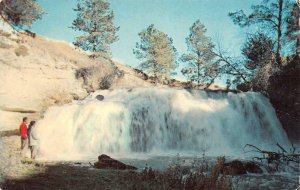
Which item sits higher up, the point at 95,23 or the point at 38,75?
the point at 95,23

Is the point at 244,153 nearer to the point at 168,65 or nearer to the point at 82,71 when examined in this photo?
the point at 82,71

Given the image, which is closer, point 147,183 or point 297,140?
point 147,183

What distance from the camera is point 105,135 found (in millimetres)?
15609

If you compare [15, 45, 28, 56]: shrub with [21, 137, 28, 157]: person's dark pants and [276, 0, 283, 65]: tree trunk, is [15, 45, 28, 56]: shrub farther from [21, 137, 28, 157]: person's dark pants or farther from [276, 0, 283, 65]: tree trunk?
[276, 0, 283, 65]: tree trunk

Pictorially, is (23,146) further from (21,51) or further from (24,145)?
(21,51)

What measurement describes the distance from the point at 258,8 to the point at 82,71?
30.7 feet

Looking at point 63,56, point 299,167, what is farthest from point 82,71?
point 299,167

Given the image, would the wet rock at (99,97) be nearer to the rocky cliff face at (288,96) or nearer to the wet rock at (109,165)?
the rocky cliff face at (288,96)

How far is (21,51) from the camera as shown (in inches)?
687

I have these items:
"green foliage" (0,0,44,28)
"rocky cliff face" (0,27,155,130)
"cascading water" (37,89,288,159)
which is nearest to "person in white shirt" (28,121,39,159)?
"cascading water" (37,89,288,159)

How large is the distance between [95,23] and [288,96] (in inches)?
376

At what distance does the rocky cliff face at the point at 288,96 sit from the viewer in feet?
62.1

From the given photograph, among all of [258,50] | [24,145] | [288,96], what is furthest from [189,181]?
[258,50]

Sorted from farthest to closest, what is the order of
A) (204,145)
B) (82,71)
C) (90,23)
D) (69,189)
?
(82,71) → (204,145) → (90,23) → (69,189)
